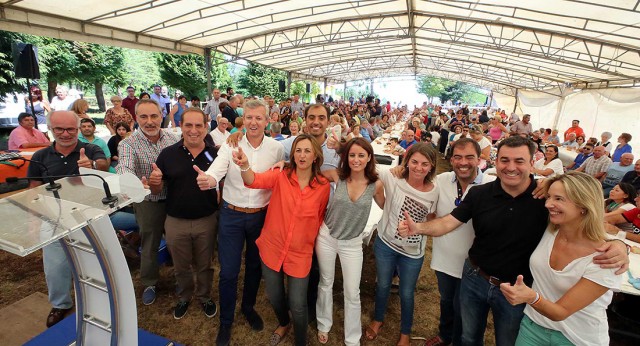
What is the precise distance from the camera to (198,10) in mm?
7574

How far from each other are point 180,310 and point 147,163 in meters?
1.43

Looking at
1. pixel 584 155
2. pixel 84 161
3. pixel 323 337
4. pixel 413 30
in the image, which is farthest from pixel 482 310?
pixel 413 30

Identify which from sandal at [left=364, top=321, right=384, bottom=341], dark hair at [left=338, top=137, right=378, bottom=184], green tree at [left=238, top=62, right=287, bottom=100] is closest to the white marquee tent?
dark hair at [left=338, top=137, right=378, bottom=184]

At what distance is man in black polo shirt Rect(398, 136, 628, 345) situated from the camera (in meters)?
1.66

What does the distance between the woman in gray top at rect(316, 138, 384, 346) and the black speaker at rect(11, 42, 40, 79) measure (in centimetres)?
687

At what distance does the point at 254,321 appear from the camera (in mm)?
2707

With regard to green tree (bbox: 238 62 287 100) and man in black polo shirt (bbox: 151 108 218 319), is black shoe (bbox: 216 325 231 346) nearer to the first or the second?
man in black polo shirt (bbox: 151 108 218 319)

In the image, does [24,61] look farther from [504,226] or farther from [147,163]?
[504,226]

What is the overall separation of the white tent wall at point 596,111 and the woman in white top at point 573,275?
11985mm

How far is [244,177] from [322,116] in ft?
2.88

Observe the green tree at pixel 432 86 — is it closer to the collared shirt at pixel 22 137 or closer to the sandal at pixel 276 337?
the collared shirt at pixel 22 137

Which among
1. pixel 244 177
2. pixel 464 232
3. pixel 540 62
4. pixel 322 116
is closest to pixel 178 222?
pixel 244 177

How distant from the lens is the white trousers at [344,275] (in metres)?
2.22

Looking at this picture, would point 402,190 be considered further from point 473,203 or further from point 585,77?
point 585,77
